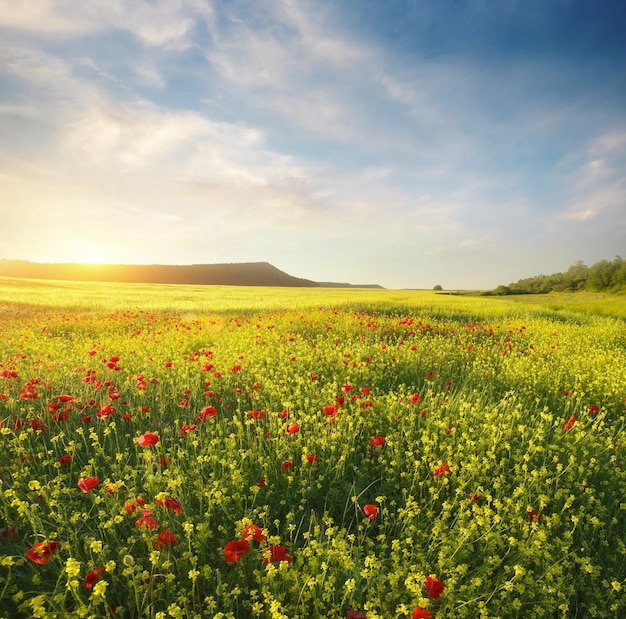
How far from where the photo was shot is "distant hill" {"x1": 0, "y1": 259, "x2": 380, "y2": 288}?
268 feet

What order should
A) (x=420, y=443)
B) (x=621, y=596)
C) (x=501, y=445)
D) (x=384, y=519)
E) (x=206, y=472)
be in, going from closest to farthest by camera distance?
(x=621, y=596)
(x=384, y=519)
(x=206, y=472)
(x=501, y=445)
(x=420, y=443)

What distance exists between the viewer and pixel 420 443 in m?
4.11

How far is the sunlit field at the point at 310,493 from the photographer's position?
7.50 feet

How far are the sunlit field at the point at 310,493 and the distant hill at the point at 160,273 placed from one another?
8059cm

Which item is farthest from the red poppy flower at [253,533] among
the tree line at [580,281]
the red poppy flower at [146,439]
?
the tree line at [580,281]

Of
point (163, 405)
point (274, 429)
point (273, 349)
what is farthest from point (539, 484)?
point (273, 349)

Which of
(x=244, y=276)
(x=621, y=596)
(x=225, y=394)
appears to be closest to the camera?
(x=621, y=596)

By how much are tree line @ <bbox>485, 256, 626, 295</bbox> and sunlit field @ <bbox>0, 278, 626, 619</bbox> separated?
60.2 m

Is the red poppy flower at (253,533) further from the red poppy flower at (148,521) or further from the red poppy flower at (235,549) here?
the red poppy flower at (148,521)

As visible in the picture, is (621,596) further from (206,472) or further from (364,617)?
(206,472)

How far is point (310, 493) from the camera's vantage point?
3.30 metres

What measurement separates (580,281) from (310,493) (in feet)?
251

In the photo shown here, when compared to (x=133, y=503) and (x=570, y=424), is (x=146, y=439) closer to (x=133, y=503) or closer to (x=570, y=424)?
(x=133, y=503)

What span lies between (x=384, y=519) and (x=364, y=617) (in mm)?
1117
